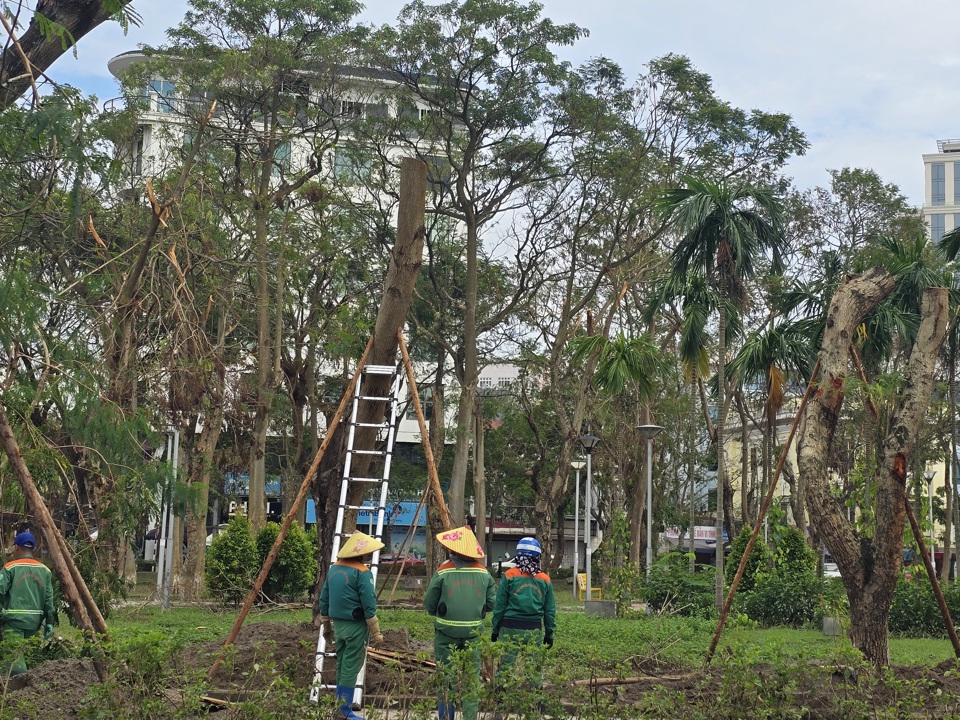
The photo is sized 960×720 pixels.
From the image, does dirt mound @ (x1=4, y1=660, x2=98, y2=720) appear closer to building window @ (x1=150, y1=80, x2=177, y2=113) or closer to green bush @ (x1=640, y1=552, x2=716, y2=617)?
green bush @ (x1=640, y1=552, x2=716, y2=617)

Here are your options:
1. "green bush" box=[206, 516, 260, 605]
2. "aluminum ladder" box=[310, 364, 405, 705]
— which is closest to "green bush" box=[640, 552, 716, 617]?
"green bush" box=[206, 516, 260, 605]

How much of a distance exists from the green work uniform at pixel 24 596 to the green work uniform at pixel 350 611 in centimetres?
273

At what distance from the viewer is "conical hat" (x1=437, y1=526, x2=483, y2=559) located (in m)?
8.76

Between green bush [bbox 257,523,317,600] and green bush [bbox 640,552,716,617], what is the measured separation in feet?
21.0

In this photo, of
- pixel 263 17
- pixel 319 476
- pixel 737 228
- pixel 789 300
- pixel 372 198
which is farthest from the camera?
pixel 372 198

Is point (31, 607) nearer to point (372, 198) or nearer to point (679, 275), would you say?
point (679, 275)

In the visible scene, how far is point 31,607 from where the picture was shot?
9531 millimetres

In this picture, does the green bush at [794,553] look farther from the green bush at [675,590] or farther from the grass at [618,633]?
the grass at [618,633]

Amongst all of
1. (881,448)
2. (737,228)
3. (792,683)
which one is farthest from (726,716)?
(737,228)

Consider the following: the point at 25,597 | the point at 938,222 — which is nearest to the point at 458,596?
the point at 25,597

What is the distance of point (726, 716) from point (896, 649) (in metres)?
8.55

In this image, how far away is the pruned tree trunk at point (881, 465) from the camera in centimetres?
1055

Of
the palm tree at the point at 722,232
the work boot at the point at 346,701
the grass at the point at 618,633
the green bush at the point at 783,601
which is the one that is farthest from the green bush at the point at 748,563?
the work boot at the point at 346,701

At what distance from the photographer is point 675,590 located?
19.6 metres
